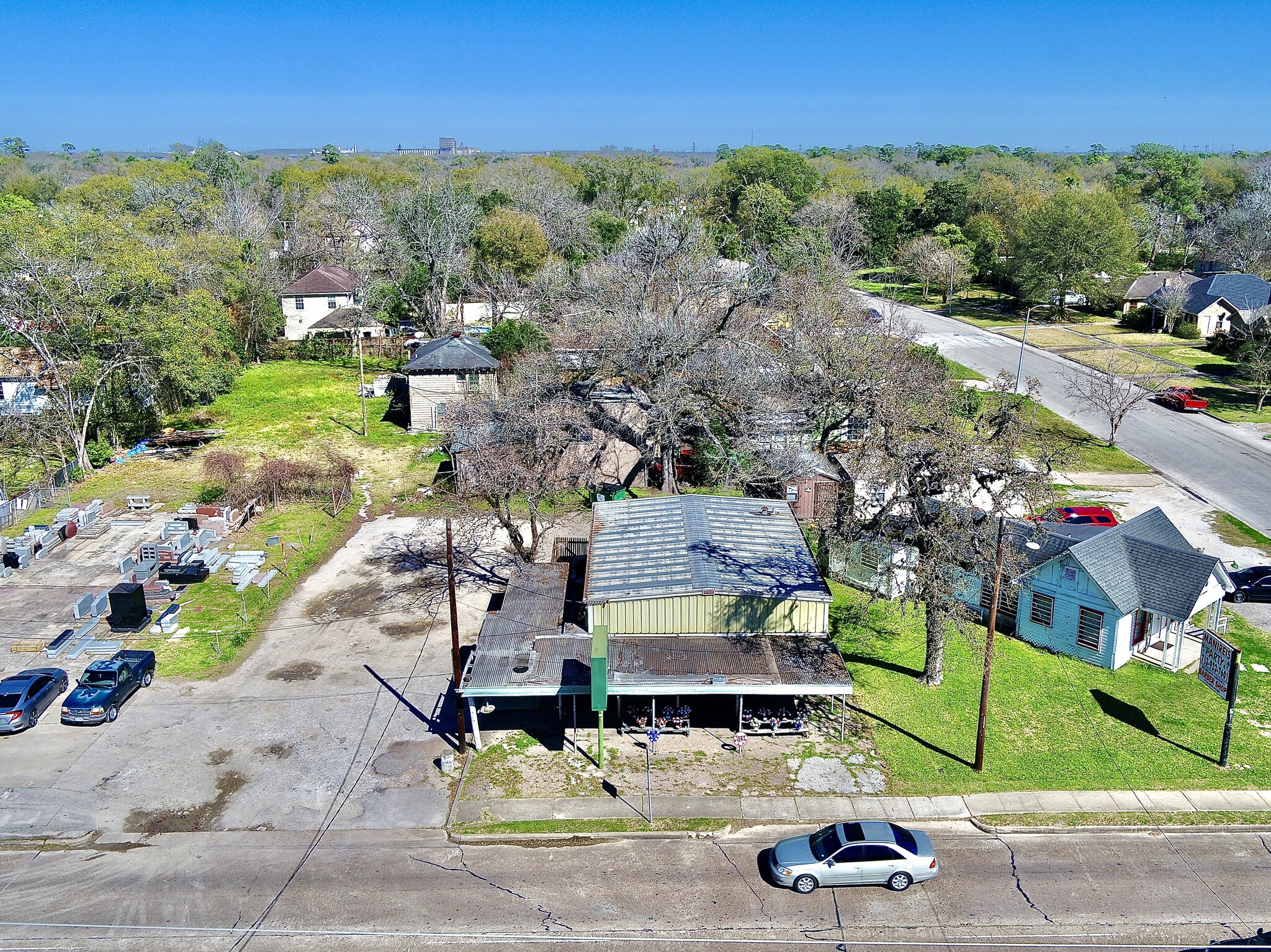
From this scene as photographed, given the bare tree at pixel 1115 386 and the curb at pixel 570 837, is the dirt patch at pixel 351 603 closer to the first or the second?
the curb at pixel 570 837

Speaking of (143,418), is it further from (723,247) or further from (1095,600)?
(723,247)

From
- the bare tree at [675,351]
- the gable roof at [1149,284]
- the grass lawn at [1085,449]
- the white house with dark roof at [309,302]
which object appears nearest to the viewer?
the bare tree at [675,351]

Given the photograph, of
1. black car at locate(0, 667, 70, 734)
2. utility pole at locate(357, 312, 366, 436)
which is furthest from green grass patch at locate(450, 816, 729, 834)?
utility pole at locate(357, 312, 366, 436)

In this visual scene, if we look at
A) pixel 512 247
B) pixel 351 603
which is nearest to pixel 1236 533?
pixel 351 603

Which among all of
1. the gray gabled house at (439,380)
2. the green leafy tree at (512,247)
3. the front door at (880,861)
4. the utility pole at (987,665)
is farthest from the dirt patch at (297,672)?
the green leafy tree at (512,247)

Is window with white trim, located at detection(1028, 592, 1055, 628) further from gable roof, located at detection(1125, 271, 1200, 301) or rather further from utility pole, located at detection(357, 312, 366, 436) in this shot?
gable roof, located at detection(1125, 271, 1200, 301)

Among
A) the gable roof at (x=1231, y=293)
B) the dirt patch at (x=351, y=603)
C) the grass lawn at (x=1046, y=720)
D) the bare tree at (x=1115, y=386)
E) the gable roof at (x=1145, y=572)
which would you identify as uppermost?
the gable roof at (x=1231, y=293)
